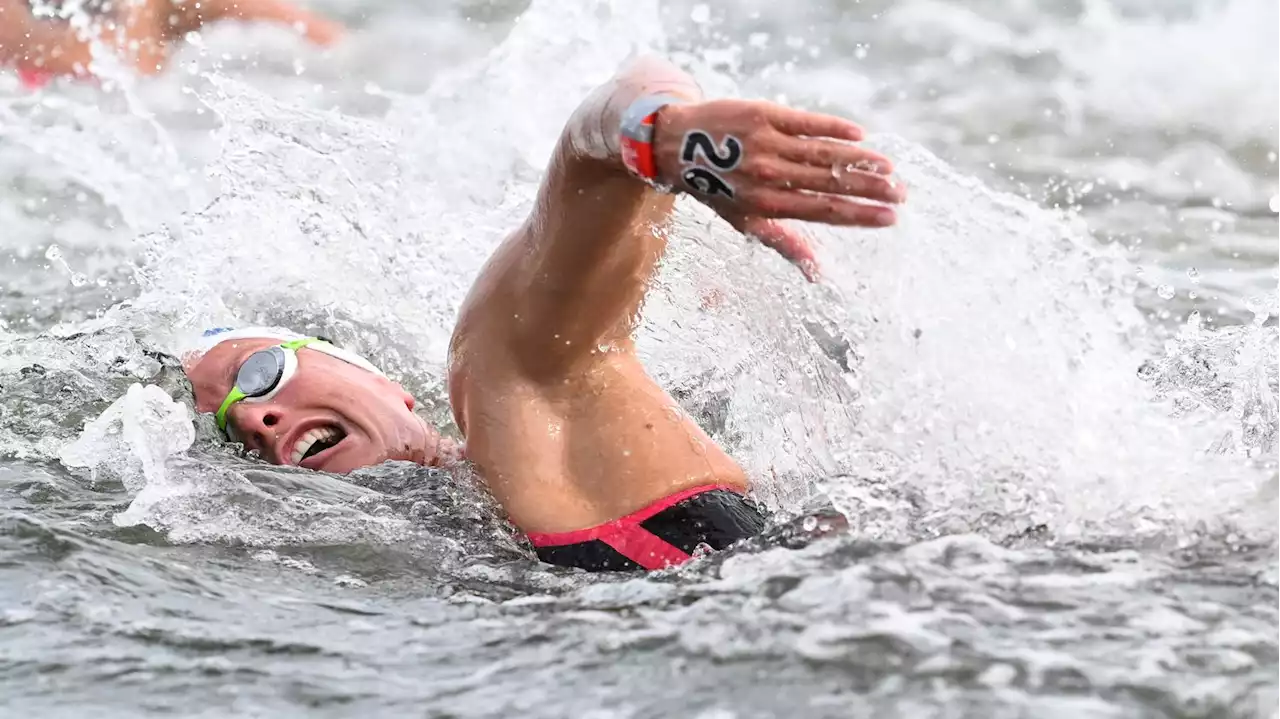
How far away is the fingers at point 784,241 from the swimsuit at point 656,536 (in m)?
0.52

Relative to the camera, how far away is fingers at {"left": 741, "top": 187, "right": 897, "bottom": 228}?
1.77 m

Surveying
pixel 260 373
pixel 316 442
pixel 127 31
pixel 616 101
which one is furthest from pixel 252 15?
pixel 616 101

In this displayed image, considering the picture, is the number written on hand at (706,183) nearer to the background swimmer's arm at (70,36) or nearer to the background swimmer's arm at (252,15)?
the background swimmer's arm at (70,36)

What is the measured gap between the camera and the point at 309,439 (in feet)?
10.5

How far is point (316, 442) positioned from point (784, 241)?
5.10 ft

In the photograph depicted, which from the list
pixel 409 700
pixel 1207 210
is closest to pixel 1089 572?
pixel 409 700

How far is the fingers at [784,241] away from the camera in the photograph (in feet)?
6.46

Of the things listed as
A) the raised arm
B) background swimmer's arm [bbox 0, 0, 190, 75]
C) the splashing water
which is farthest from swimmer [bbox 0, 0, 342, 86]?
the raised arm

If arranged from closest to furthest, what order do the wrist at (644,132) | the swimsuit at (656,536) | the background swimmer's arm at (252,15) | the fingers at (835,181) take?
1. the fingers at (835,181)
2. the wrist at (644,132)
3. the swimsuit at (656,536)
4. the background swimmer's arm at (252,15)

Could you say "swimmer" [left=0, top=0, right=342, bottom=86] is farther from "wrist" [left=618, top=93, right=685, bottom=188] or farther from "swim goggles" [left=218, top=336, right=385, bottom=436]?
"wrist" [left=618, top=93, right=685, bottom=188]

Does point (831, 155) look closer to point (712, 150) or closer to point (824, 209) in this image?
point (824, 209)

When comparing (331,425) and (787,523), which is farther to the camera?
(331,425)

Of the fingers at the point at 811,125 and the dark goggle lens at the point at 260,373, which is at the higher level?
the fingers at the point at 811,125

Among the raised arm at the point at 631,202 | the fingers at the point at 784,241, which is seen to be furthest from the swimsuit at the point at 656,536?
the fingers at the point at 784,241
